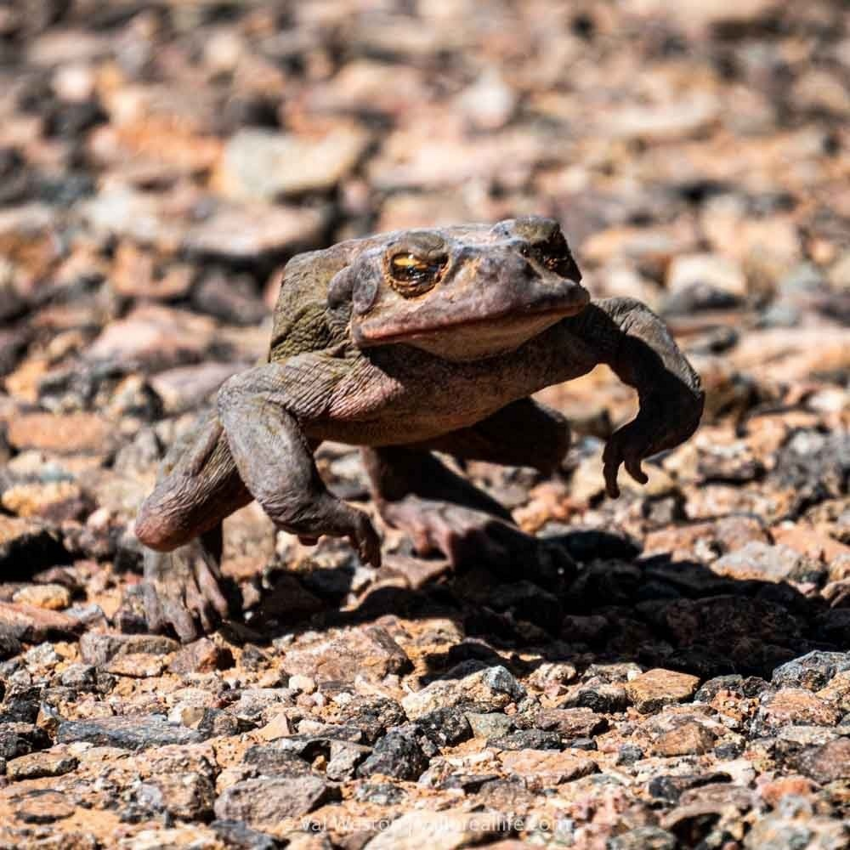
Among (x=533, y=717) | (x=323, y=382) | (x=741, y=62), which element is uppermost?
(x=323, y=382)

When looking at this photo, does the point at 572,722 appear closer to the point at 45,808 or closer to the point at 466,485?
the point at 45,808

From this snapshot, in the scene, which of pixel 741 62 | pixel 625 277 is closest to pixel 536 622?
pixel 625 277

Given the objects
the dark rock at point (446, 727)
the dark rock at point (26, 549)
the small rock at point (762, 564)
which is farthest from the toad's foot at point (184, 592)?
the small rock at point (762, 564)

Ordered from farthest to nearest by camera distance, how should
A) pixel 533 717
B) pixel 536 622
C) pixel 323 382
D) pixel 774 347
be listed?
1. pixel 774 347
2. pixel 536 622
3. pixel 323 382
4. pixel 533 717

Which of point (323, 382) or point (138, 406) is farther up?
point (323, 382)

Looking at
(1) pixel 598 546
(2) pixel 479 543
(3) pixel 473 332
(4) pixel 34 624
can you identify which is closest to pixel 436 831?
(3) pixel 473 332

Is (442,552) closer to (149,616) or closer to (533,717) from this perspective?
(149,616)

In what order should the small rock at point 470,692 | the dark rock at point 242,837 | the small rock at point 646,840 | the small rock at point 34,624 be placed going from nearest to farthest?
1. the small rock at point 646,840
2. the dark rock at point 242,837
3. the small rock at point 470,692
4. the small rock at point 34,624

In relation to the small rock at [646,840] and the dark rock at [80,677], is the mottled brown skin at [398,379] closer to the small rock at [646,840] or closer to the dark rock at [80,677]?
the dark rock at [80,677]
